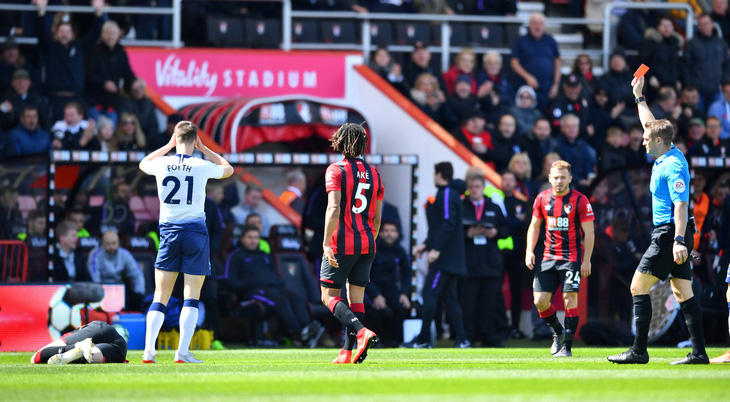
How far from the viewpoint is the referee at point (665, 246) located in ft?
32.4

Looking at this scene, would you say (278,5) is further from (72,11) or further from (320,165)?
(320,165)

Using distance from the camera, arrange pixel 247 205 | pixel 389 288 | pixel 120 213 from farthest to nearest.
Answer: pixel 247 205
pixel 120 213
pixel 389 288

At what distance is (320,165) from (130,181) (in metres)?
2.53

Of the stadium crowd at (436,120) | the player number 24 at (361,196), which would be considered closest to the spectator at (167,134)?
the stadium crowd at (436,120)

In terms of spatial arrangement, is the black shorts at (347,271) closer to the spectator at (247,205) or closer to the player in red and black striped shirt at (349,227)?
the player in red and black striped shirt at (349,227)

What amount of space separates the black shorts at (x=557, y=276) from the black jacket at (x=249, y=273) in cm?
412

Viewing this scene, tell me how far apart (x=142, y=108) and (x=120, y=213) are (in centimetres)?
204

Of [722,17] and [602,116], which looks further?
[722,17]

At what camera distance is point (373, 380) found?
27.5 feet

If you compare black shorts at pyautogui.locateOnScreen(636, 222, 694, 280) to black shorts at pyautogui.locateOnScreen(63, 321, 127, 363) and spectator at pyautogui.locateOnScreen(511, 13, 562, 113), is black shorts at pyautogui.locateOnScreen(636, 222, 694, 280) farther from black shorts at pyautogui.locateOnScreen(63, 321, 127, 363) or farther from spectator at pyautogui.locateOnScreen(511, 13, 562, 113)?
spectator at pyautogui.locateOnScreen(511, 13, 562, 113)

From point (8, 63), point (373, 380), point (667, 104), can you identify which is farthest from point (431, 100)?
point (373, 380)

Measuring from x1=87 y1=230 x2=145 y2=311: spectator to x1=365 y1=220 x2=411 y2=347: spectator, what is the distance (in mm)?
2727

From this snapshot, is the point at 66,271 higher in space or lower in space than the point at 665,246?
lower

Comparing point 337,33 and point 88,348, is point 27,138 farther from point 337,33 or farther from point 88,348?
point 88,348
